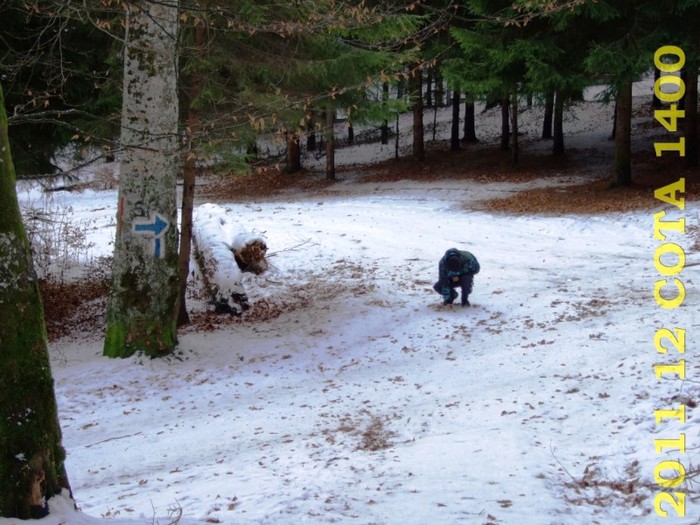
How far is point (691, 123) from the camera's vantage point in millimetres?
18984

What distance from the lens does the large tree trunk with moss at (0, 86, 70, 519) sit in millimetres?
3559

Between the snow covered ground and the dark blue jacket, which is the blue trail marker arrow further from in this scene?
the dark blue jacket

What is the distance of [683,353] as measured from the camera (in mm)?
6656

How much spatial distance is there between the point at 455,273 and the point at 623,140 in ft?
34.3

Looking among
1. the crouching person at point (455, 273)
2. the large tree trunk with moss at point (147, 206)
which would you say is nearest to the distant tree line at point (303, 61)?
the large tree trunk with moss at point (147, 206)

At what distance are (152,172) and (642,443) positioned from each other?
250 inches

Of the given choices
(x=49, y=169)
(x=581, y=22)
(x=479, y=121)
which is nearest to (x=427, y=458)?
(x=49, y=169)

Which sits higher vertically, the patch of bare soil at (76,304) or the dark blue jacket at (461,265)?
the dark blue jacket at (461,265)

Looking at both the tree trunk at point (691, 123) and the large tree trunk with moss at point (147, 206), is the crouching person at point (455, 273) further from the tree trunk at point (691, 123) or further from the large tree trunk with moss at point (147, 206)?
the tree trunk at point (691, 123)

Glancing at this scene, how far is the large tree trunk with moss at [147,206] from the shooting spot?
26.4 feet

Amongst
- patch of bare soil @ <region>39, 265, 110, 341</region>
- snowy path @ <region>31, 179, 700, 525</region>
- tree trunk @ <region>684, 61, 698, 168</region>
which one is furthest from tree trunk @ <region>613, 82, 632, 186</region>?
patch of bare soil @ <region>39, 265, 110, 341</region>

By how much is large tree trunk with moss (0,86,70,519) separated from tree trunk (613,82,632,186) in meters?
16.8

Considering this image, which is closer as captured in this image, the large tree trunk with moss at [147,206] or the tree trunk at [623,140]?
the large tree trunk with moss at [147,206]

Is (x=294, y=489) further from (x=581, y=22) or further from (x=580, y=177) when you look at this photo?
(x=580, y=177)
